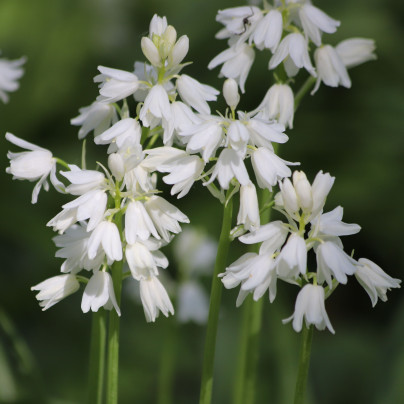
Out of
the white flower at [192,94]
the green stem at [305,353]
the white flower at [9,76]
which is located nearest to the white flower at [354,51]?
the white flower at [192,94]

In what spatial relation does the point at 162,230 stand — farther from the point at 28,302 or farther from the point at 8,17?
Answer: the point at 8,17

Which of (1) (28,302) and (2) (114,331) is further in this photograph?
(1) (28,302)

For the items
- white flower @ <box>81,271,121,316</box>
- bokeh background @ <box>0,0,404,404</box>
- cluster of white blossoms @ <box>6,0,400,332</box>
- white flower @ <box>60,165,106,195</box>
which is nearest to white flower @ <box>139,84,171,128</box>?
cluster of white blossoms @ <box>6,0,400,332</box>

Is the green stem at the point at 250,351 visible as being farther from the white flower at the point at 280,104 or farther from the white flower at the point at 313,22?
the white flower at the point at 313,22

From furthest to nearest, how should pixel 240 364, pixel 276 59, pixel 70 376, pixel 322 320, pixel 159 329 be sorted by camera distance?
pixel 159 329, pixel 70 376, pixel 240 364, pixel 276 59, pixel 322 320

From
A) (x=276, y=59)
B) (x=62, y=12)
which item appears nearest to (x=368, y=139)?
(x=62, y=12)

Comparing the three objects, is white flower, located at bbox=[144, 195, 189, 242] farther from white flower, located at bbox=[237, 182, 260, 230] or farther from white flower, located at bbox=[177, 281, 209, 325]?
white flower, located at bbox=[177, 281, 209, 325]
